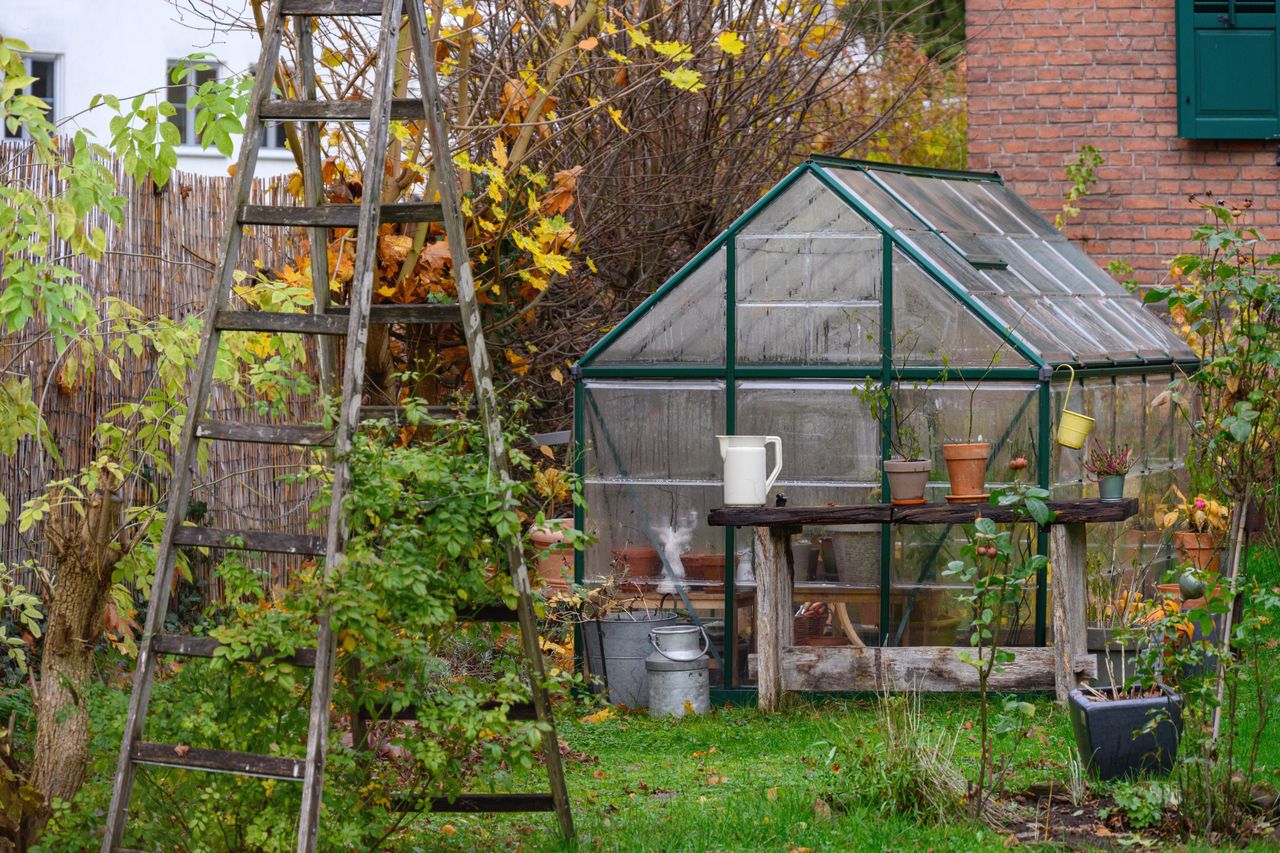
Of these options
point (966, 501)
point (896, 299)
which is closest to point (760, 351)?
point (896, 299)

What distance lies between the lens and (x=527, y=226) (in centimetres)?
842

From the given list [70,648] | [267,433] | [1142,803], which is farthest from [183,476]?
[1142,803]

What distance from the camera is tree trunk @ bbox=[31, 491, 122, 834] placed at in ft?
15.7

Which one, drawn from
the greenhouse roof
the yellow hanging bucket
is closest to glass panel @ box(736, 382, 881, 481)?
the greenhouse roof

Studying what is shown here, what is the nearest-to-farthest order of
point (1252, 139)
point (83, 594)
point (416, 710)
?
point (416, 710) → point (83, 594) → point (1252, 139)

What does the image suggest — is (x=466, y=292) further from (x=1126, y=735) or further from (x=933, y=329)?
(x=933, y=329)

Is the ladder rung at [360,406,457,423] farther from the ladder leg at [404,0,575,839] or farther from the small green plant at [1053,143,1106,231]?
the small green plant at [1053,143,1106,231]

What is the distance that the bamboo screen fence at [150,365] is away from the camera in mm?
6797

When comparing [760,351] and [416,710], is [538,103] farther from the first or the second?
[416,710]

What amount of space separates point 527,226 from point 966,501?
2.90 metres

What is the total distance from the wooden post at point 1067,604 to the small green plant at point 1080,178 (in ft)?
13.6

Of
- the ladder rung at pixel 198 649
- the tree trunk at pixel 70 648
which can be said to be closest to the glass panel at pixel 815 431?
the tree trunk at pixel 70 648

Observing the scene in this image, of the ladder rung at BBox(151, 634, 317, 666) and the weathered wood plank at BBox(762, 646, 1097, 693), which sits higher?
the ladder rung at BBox(151, 634, 317, 666)

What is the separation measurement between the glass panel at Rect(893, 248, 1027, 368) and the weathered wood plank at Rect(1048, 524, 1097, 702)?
2.87 ft
